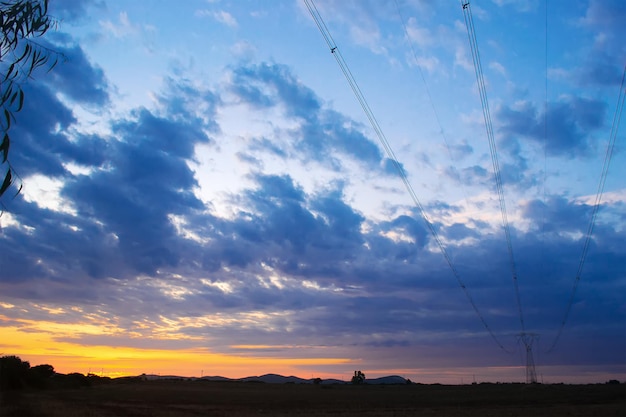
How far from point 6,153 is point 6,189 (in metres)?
1.10

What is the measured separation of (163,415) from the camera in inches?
1879

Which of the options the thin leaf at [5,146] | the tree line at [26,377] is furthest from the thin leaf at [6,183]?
the tree line at [26,377]

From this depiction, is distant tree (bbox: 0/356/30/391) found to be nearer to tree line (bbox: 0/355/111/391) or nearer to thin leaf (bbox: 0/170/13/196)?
tree line (bbox: 0/355/111/391)

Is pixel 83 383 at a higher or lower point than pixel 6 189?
lower

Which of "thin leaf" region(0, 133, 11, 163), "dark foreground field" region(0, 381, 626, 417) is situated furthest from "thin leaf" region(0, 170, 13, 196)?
"dark foreground field" region(0, 381, 626, 417)

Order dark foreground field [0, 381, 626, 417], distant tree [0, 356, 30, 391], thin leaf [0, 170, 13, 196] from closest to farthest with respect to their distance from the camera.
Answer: thin leaf [0, 170, 13, 196] → dark foreground field [0, 381, 626, 417] → distant tree [0, 356, 30, 391]

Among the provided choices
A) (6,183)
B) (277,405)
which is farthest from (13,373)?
(6,183)

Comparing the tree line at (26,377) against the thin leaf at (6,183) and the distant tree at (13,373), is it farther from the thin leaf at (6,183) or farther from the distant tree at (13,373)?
the thin leaf at (6,183)

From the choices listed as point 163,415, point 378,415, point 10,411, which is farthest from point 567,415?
point 10,411

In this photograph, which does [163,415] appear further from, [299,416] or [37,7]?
[37,7]

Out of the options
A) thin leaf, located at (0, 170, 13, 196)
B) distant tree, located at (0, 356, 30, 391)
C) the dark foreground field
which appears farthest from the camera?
distant tree, located at (0, 356, 30, 391)

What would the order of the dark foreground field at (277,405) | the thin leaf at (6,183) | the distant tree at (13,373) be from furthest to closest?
the distant tree at (13,373), the dark foreground field at (277,405), the thin leaf at (6,183)

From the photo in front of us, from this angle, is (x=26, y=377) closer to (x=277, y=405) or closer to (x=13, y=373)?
(x=13, y=373)

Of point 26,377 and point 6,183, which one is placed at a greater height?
point 6,183
